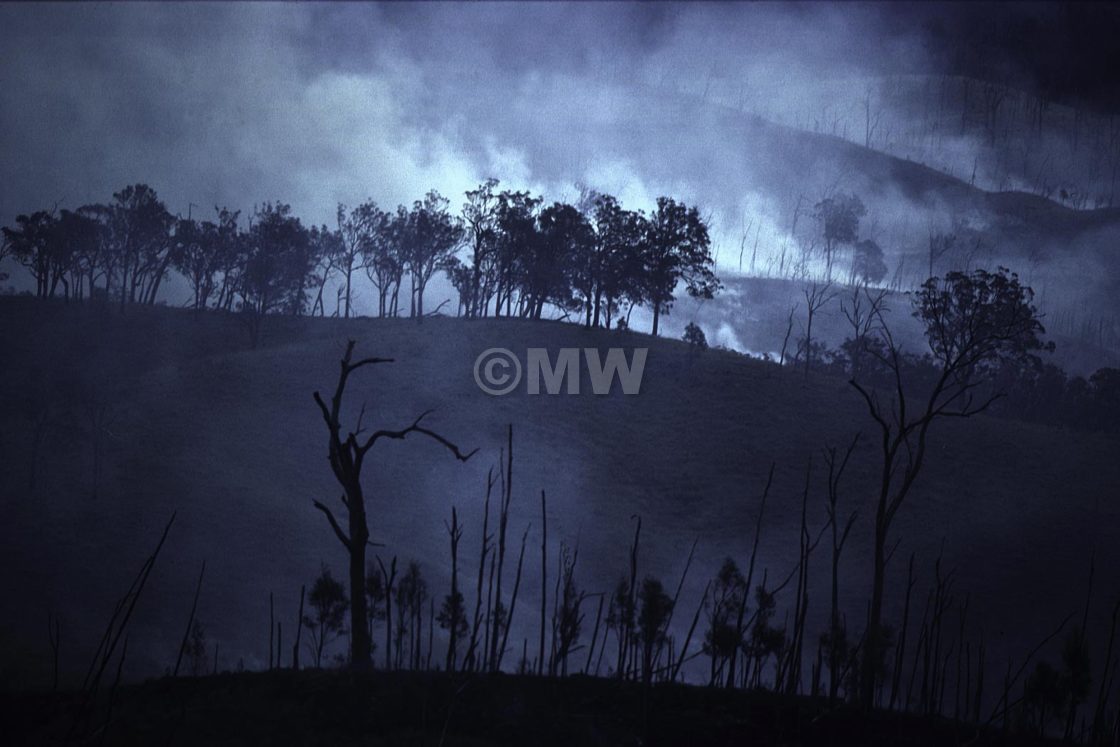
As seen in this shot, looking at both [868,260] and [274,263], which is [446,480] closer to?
[274,263]

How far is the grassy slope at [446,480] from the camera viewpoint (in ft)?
102

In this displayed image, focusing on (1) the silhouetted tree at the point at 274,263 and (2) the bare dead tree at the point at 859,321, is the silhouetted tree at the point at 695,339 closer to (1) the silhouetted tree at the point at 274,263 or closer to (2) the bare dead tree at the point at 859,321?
(2) the bare dead tree at the point at 859,321

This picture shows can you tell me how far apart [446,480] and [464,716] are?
3014cm

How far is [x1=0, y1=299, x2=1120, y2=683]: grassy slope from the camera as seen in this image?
102ft

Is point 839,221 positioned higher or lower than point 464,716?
higher

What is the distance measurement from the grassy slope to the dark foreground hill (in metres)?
9.37

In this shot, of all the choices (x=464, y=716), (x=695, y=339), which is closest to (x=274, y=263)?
(x=695, y=339)

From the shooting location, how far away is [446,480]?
45.1 meters

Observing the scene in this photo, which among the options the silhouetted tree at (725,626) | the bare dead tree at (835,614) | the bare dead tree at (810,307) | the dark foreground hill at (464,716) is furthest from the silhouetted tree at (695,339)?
the dark foreground hill at (464,716)

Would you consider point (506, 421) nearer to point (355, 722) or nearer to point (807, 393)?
point (807, 393)

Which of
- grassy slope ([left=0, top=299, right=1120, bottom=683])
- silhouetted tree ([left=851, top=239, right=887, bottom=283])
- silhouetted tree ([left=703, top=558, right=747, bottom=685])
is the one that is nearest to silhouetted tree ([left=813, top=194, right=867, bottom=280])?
silhouetted tree ([left=851, top=239, right=887, bottom=283])

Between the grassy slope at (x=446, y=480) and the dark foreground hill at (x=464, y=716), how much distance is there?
9.37 m

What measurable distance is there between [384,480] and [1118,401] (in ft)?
195

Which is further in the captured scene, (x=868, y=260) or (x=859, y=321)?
(x=868, y=260)
